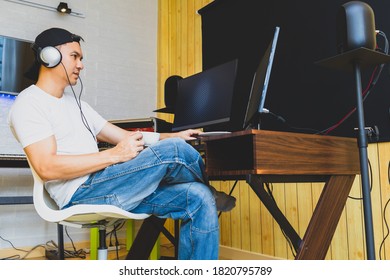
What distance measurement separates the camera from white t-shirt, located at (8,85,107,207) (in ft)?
4.36

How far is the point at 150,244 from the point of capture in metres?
1.86

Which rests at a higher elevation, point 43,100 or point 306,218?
point 43,100

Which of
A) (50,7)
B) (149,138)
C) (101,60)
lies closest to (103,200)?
(149,138)

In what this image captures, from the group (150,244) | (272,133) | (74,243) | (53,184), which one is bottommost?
(74,243)

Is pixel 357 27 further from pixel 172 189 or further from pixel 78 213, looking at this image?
pixel 78 213

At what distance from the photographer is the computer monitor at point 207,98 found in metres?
2.03

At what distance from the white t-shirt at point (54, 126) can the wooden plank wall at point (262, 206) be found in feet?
4.16

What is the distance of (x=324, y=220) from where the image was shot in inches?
53.7

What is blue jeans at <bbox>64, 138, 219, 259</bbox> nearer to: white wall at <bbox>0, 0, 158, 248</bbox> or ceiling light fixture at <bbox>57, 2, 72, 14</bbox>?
white wall at <bbox>0, 0, 158, 248</bbox>

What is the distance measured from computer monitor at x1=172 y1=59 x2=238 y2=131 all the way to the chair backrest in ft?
2.67

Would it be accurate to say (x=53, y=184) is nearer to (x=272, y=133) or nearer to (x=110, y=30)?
(x=272, y=133)

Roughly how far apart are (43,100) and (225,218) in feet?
5.75
